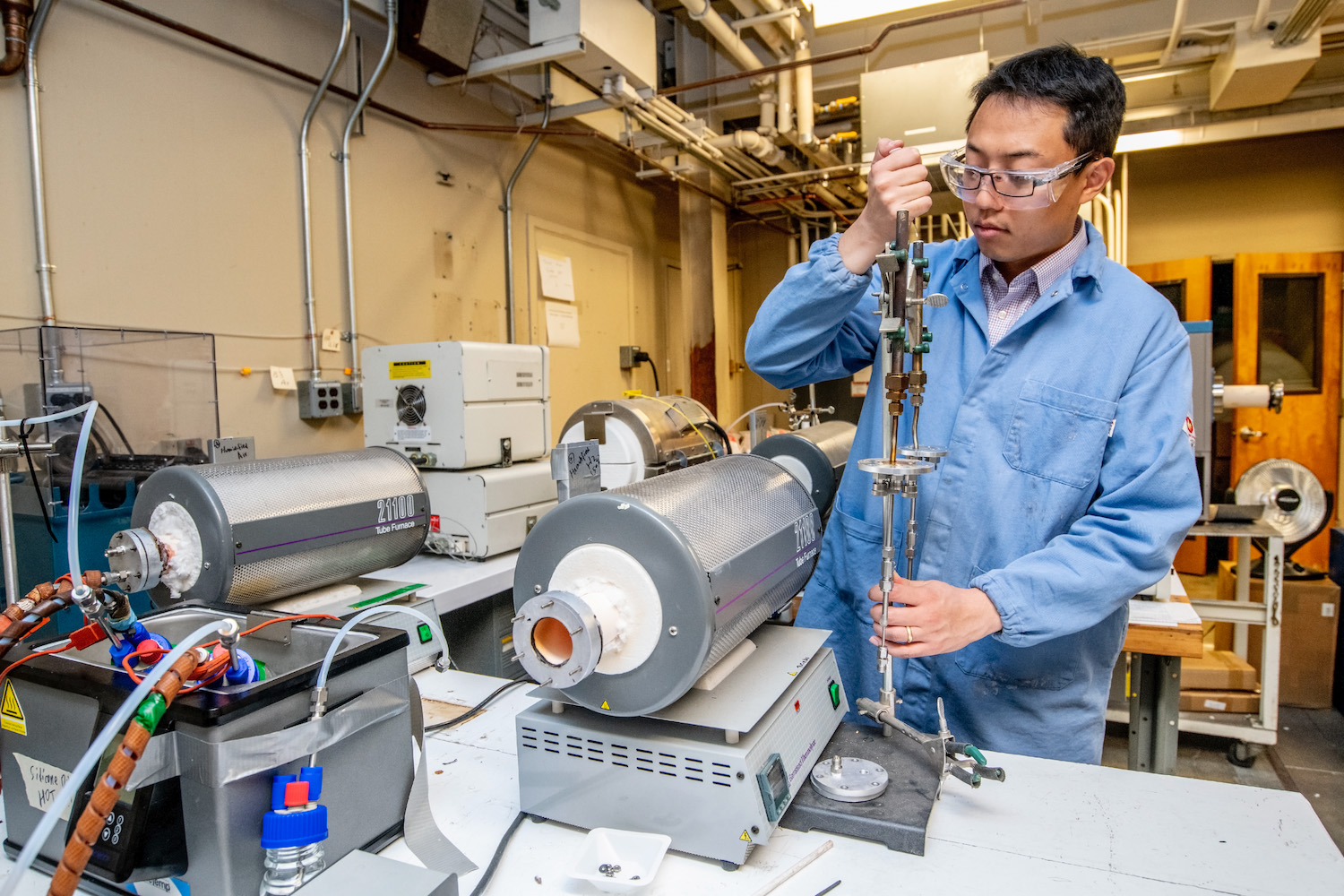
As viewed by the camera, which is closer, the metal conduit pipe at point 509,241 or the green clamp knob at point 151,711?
the green clamp knob at point 151,711

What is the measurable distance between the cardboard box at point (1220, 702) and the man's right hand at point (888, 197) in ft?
8.46

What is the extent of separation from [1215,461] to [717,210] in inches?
133

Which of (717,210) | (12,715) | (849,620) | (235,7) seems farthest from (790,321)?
(717,210)

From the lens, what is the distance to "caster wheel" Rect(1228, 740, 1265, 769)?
269 centimetres

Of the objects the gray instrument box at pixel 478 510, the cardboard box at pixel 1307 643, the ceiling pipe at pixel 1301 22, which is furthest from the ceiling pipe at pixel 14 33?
the cardboard box at pixel 1307 643

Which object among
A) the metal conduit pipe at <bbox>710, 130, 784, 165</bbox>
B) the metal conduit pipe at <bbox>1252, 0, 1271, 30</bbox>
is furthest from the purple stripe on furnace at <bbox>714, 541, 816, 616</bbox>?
the metal conduit pipe at <bbox>1252, 0, 1271, 30</bbox>

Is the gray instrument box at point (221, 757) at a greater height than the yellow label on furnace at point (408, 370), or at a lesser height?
lesser

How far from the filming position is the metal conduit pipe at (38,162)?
2004 mm

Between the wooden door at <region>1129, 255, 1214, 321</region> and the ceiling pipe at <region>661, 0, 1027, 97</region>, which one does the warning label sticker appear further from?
the wooden door at <region>1129, 255, 1214, 321</region>

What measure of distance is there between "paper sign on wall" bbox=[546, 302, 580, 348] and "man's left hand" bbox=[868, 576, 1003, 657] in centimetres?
328

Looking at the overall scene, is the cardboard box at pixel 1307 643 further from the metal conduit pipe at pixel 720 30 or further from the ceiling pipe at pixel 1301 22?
the metal conduit pipe at pixel 720 30

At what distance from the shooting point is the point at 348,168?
9.50ft

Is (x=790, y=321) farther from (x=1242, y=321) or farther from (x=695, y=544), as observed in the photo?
(x=1242, y=321)

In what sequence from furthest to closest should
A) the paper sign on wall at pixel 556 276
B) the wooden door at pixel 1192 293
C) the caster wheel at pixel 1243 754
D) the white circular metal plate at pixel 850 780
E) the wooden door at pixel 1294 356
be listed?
the wooden door at pixel 1192 293 → the wooden door at pixel 1294 356 → the paper sign on wall at pixel 556 276 → the caster wheel at pixel 1243 754 → the white circular metal plate at pixel 850 780
